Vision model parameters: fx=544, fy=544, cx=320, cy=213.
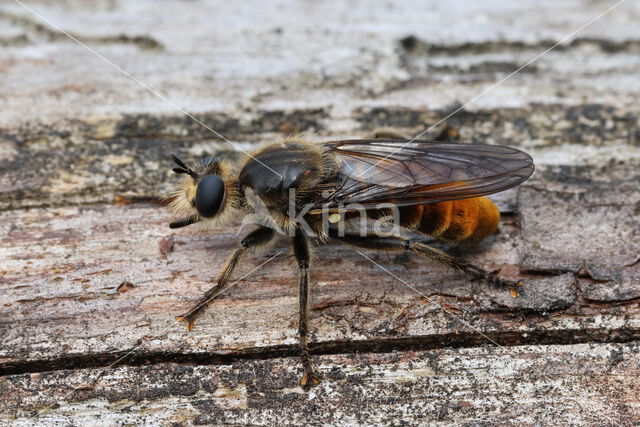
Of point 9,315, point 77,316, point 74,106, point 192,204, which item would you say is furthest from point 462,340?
point 74,106

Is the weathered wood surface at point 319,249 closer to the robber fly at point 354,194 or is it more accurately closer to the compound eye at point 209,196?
the robber fly at point 354,194

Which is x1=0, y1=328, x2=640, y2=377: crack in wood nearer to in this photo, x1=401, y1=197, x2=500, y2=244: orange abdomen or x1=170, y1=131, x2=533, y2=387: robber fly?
x1=170, y1=131, x2=533, y2=387: robber fly

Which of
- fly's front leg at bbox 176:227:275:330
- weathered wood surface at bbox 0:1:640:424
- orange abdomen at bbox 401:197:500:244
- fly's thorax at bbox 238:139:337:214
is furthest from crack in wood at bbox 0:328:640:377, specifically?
fly's thorax at bbox 238:139:337:214

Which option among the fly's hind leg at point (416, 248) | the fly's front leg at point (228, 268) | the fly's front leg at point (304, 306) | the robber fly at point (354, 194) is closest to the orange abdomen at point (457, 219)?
the robber fly at point (354, 194)

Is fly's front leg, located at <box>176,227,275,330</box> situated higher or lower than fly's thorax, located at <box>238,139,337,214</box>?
lower

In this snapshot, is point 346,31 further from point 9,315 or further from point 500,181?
point 9,315

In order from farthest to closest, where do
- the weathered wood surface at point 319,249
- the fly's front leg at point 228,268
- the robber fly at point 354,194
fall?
1. the robber fly at point 354,194
2. the fly's front leg at point 228,268
3. the weathered wood surface at point 319,249
